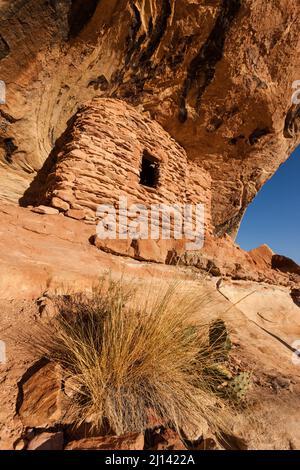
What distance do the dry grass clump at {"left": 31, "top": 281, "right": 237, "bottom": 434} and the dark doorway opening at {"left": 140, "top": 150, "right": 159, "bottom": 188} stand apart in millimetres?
3625

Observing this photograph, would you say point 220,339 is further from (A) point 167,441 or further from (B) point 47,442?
(B) point 47,442

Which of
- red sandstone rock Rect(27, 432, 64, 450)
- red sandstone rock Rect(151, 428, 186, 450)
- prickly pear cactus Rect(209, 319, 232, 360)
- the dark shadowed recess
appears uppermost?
the dark shadowed recess

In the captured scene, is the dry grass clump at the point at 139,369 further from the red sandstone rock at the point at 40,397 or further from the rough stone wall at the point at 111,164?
the rough stone wall at the point at 111,164

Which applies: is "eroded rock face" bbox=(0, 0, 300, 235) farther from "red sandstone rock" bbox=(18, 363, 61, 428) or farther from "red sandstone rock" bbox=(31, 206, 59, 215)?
"red sandstone rock" bbox=(18, 363, 61, 428)

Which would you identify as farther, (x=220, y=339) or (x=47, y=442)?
(x=220, y=339)

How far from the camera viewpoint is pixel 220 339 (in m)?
1.51

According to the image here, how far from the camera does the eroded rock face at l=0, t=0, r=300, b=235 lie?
130 inches

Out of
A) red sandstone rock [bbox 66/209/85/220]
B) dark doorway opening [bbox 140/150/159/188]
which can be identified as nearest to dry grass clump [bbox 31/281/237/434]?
red sandstone rock [bbox 66/209/85/220]

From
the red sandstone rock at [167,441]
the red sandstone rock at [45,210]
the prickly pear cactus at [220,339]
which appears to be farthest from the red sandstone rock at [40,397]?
the red sandstone rock at [45,210]

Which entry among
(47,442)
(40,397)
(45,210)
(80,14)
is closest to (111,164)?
(45,210)

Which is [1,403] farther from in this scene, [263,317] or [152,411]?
[263,317]

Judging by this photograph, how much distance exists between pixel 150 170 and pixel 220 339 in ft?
14.9

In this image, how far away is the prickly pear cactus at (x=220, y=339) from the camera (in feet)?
4.78

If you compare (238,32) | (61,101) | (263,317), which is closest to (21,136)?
(61,101)
